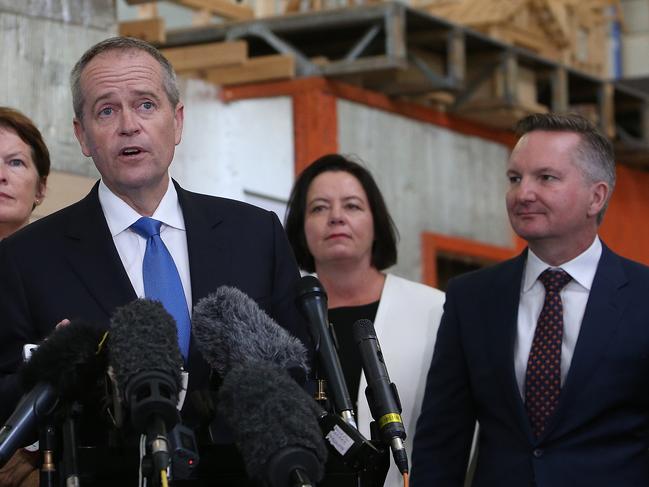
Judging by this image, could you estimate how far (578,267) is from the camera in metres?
3.81

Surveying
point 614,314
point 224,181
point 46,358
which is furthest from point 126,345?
point 224,181

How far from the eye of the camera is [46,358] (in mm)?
2365

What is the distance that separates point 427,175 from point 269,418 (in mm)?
6502

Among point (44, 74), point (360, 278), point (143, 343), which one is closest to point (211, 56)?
point (44, 74)

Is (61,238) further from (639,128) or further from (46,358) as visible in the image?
(639,128)

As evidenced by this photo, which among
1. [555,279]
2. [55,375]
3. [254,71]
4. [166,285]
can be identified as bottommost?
[55,375]

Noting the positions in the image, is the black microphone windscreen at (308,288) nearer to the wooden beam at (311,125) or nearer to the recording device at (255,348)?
the recording device at (255,348)

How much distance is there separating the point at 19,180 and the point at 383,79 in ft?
14.5

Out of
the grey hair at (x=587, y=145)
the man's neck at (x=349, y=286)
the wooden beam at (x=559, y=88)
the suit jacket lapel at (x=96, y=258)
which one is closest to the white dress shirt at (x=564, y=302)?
the grey hair at (x=587, y=145)

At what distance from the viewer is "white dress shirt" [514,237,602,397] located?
372 cm

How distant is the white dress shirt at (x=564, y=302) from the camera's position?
146 inches

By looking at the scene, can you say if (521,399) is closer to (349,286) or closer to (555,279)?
(555,279)

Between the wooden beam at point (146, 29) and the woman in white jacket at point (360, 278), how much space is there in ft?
7.92

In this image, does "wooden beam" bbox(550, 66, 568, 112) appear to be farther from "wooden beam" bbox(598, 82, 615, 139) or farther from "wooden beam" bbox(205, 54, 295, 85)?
"wooden beam" bbox(205, 54, 295, 85)
